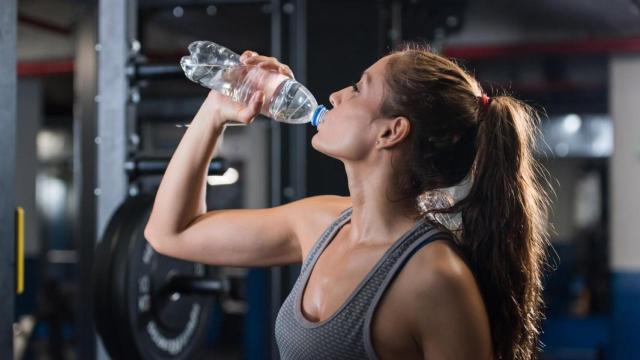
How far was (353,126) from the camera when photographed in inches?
51.6

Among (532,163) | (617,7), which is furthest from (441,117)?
(617,7)

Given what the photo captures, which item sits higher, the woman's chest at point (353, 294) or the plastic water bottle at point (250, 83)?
the plastic water bottle at point (250, 83)

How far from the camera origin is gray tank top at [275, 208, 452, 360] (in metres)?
1.25

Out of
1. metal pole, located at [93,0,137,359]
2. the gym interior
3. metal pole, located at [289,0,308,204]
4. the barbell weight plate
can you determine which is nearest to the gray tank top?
the gym interior

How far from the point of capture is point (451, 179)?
4.46 feet

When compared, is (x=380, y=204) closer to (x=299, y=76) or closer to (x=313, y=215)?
(x=313, y=215)

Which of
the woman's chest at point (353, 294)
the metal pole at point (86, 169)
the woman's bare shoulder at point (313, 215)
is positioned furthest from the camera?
the metal pole at point (86, 169)

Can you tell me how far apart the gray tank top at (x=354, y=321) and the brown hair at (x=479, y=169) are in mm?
73

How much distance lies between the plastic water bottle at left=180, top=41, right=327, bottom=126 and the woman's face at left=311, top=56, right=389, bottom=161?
65mm

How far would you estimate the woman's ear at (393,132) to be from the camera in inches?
51.2

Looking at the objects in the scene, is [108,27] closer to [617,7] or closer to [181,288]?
[181,288]

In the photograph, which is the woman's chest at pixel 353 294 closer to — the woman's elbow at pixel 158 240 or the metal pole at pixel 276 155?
the woman's elbow at pixel 158 240

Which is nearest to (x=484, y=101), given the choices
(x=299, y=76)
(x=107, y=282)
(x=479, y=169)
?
(x=479, y=169)

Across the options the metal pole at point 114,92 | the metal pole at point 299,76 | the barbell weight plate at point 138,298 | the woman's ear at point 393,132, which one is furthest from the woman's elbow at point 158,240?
the metal pole at point 299,76
